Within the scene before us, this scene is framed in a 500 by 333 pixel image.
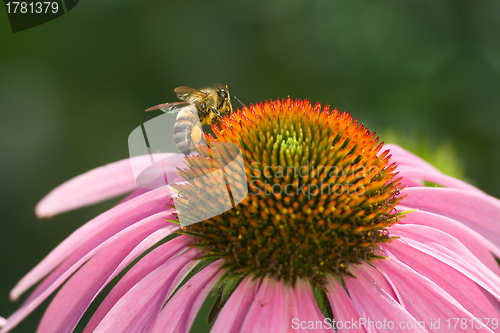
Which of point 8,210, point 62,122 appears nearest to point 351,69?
point 62,122

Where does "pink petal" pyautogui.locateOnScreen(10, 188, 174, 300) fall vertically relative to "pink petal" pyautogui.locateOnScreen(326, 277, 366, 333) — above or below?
above

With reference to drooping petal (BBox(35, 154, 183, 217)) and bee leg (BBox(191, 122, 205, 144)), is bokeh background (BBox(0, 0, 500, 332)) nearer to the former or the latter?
drooping petal (BBox(35, 154, 183, 217))

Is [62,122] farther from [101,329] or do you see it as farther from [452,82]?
[452,82]

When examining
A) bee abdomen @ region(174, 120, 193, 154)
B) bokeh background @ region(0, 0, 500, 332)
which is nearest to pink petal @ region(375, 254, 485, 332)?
bee abdomen @ region(174, 120, 193, 154)

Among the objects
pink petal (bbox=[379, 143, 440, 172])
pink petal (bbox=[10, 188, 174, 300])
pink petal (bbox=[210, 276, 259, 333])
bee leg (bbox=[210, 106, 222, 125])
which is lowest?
pink petal (bbox=[210, 276, 259, 333])

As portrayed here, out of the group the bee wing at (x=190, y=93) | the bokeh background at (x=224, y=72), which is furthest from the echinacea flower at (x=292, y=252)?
the bokeh background at (x=224, y=72)

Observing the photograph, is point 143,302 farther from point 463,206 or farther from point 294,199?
point 463,206
